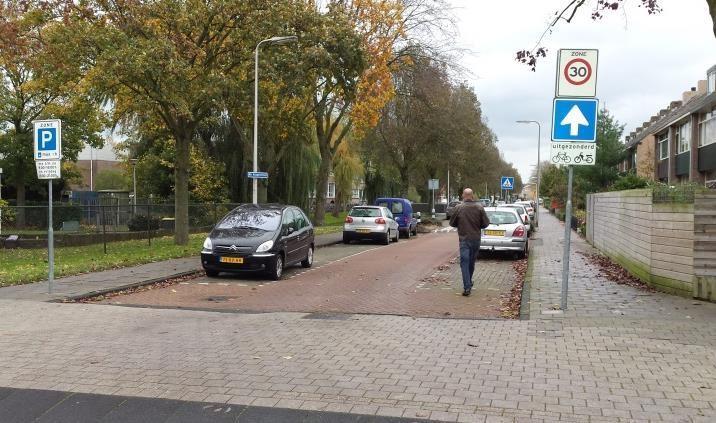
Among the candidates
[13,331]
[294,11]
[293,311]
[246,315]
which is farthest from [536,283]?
[294,11]

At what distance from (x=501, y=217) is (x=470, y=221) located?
7.23m

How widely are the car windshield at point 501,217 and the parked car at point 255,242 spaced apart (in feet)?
19.7

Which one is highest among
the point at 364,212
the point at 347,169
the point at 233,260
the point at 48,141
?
the point at 347,169

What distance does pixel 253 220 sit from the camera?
13086 millimetres

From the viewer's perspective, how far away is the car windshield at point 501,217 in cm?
1703

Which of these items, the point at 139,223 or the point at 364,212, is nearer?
the point at 364,212

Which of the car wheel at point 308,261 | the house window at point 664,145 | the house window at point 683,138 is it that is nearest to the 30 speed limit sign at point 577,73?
the car wheel at point 308,261

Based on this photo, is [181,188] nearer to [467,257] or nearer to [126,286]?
[126,286]

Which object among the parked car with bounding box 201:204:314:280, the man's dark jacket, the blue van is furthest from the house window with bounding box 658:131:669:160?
the man's dark jacket

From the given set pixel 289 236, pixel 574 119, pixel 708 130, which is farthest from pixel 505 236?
pixel 708 130

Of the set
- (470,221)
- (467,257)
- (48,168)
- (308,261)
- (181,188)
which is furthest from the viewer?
(181,188)

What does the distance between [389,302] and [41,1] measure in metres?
13.6

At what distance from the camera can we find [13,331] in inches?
279

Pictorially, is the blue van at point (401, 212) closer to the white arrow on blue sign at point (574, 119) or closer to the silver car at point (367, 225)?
the silver car at point (367, 225)
